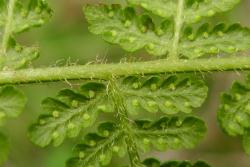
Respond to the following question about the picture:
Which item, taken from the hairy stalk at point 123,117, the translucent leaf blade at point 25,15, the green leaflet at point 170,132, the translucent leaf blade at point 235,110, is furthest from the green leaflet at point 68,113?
the translucent leaf blade at point 235,110

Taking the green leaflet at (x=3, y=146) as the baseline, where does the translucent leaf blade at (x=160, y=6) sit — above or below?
above

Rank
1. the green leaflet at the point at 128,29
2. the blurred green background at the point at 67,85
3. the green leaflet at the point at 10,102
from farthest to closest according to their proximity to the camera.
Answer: the blurred green background at the point at 67,85
the green leaflet at the point at 128,29
the green leaflet at the point at 10,102

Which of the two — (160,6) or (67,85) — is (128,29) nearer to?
(160,6)

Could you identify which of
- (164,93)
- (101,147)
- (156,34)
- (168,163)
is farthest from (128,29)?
(168,163)

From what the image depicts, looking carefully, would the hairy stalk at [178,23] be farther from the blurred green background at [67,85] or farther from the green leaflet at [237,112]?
the blurred green background at [67,85]

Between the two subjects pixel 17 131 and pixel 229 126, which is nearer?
pixel 229 126

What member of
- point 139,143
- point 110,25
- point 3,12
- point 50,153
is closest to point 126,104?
point 139,143

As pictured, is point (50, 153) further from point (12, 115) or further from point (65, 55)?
point (12, 115)
